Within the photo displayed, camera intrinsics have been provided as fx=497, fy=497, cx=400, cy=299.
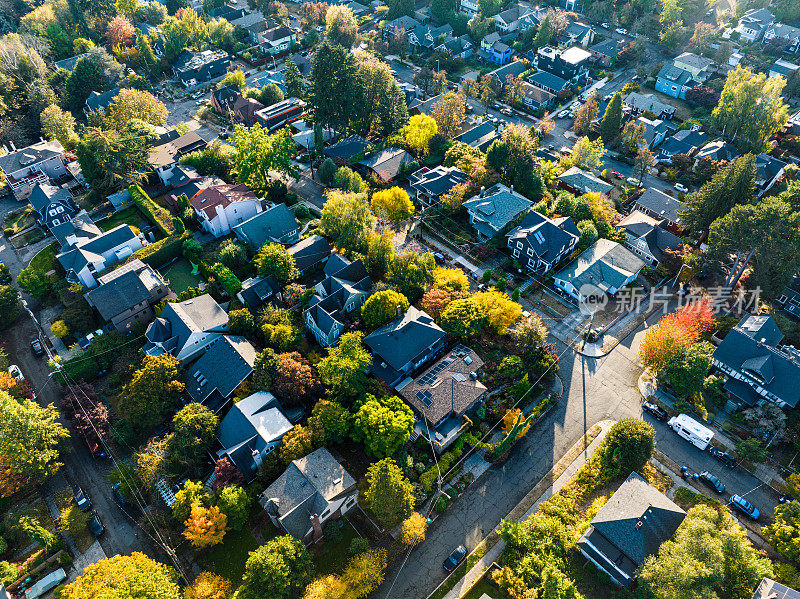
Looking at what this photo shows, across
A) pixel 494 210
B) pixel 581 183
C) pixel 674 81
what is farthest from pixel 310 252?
pixel 674 81

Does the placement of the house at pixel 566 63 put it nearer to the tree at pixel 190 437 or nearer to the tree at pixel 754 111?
the tree at pixel 754 111

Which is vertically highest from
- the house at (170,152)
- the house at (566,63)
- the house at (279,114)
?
the house at (566,63)

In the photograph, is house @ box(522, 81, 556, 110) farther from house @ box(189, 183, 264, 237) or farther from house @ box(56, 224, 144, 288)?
house @ box(56, 224, 144, 288)

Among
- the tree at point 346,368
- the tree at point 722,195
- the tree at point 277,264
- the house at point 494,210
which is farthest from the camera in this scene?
the house at point 494,210

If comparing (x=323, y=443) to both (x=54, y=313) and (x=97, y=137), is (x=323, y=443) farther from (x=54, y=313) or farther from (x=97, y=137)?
(x=97, y=137)

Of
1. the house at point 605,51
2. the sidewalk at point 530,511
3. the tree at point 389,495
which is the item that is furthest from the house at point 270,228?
the house at point 605,51

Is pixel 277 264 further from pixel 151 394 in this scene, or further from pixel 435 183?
pixel 435 183

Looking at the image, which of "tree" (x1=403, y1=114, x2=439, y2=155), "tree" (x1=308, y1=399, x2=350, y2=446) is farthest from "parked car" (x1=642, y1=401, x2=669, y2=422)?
"tree" (x1=403, y1=114, x2=439, y2=155)
